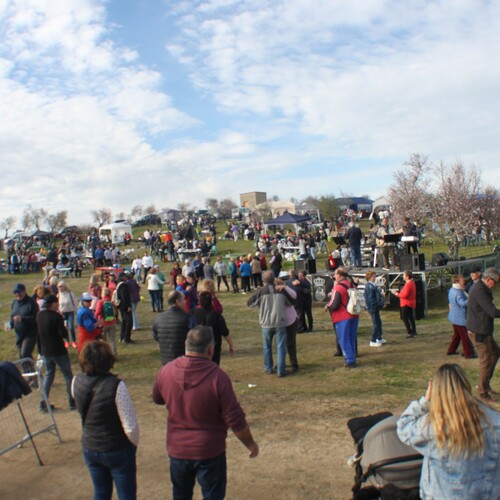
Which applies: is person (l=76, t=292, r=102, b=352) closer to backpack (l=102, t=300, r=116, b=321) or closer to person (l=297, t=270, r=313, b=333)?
backpack (l=102, t=300, r=116, b=321)

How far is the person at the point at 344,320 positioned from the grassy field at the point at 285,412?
0.31 m

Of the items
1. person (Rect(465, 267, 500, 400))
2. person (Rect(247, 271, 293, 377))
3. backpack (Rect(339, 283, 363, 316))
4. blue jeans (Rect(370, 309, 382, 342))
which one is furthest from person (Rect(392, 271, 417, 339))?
person (Rect(465, 267, 500, 400))

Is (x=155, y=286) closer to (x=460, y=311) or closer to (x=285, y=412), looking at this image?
(x=285, y=412)

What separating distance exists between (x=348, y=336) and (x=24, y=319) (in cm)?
523

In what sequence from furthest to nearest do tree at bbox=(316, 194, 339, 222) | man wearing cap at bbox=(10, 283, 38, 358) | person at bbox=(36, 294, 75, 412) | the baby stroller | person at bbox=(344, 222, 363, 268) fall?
tree at bbox=(316, 194, 339, 222) → person at bbox=(344, 222, 363, 268) → man wearing cap at bbox=(10, 283, 38, 358) → person at bbox=(36, 294, 75, 412) → the baby stroller

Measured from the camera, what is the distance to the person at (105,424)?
3.22m

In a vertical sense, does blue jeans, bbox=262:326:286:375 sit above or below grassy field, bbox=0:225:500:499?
above

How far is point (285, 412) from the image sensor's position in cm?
620

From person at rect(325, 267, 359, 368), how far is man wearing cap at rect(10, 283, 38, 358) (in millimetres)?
4776

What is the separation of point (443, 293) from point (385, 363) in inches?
344

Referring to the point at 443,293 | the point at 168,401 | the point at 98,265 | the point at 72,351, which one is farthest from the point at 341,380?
the point at 98,265

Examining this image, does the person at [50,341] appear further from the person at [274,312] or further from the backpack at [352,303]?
the backpack at [352,303]

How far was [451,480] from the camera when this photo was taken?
2445mm

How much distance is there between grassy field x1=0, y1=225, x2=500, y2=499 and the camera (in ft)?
14.9
